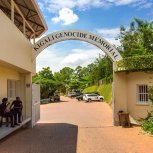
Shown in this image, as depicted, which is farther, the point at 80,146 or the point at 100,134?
the point at 100,134

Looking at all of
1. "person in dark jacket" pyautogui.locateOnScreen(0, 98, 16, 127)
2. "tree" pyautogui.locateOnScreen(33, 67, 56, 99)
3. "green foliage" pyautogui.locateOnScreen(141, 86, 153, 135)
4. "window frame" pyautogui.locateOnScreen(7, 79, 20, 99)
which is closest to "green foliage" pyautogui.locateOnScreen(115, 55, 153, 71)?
"green foliage" pyautogui.locateOnScreen(141, 86, 153, 135)

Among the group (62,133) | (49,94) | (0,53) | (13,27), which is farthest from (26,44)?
(49,94)

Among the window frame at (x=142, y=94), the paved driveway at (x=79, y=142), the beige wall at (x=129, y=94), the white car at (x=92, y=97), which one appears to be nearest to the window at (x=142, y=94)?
the window frame at (x=142, y=94)

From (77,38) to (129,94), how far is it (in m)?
4.31

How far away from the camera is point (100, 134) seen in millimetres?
16719

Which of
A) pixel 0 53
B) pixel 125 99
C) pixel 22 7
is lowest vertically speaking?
pixel 125 99

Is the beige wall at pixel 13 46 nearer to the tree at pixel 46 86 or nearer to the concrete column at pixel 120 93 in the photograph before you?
the concrete column at pixel 120 93

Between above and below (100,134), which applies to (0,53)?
above

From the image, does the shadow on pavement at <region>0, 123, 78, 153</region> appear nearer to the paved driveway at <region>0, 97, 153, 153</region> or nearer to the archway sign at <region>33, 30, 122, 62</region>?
the paved driveway at <region>0, 97, 153, 153</region>

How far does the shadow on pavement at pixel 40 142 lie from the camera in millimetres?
12578

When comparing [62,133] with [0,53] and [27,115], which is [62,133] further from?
[0,53]

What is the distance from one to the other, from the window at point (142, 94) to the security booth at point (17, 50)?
605 centimetres

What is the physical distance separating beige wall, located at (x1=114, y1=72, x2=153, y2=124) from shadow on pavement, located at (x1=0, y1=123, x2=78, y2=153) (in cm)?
407

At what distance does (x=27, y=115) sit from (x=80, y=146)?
7.73 meters
